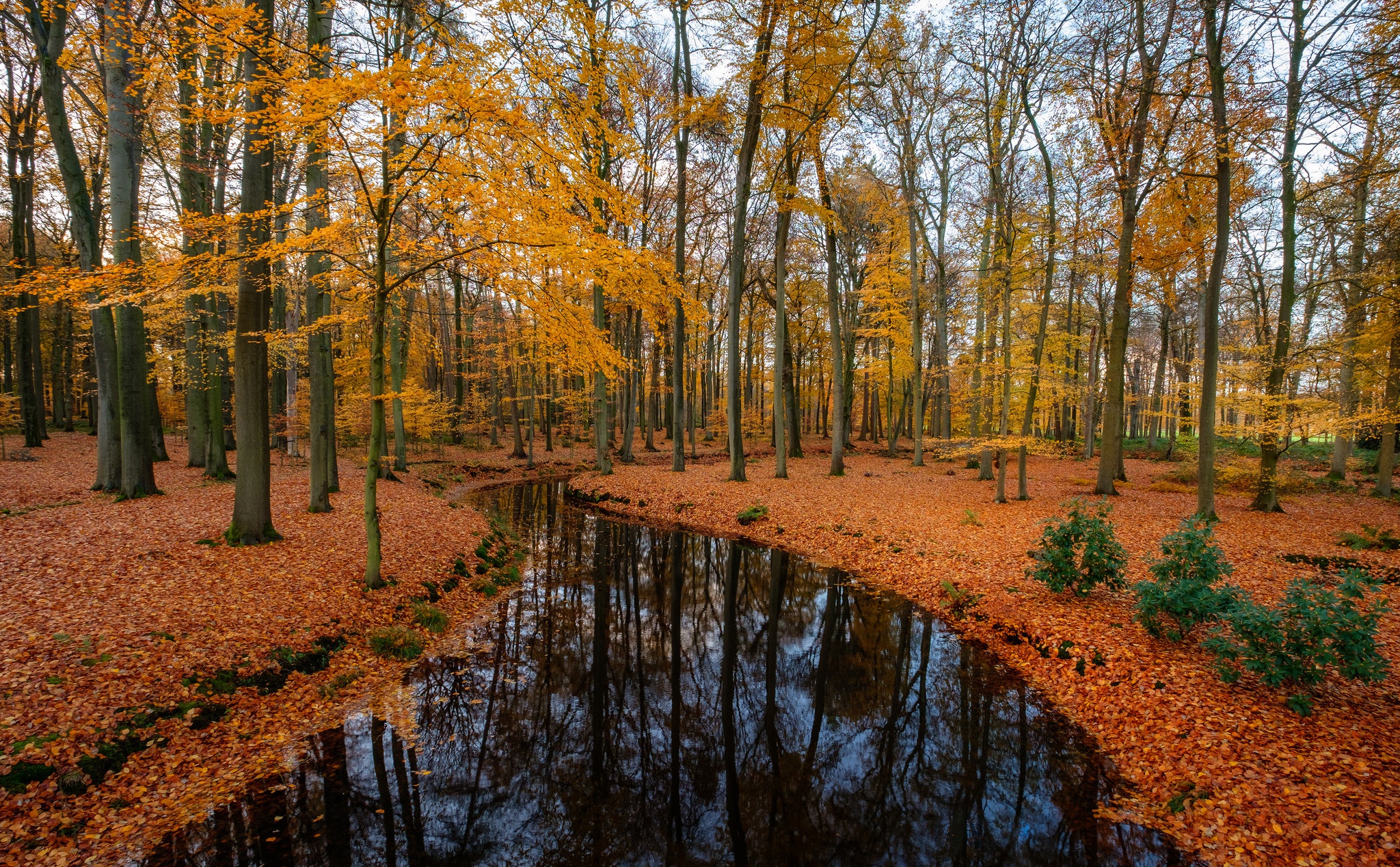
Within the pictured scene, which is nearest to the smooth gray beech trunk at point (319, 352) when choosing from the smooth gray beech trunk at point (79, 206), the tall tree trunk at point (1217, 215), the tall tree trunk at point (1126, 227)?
the smooth gray beech trunk at point (79, 206)

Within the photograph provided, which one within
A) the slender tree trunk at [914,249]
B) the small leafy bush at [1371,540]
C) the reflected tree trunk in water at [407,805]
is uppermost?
the slender tree trunk at [914,249]

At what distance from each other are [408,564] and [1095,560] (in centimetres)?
939

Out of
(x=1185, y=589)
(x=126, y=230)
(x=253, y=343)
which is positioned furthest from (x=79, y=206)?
(x=1185, y=589)

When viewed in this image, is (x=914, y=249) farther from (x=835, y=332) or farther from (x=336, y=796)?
(x=336, y=796)

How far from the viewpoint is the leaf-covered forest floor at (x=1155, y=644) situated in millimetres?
3609

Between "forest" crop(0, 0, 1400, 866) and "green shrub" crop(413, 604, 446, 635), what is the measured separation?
202mm

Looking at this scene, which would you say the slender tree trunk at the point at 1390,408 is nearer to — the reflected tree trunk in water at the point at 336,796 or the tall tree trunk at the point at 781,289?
the tall tree trunk at the point at 781,289

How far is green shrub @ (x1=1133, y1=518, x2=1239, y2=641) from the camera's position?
5.30m

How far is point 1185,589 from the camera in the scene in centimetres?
543

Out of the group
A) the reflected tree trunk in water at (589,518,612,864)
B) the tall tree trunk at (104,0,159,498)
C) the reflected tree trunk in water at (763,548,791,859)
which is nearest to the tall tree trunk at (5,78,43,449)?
the tall tree trunk at (104,0,159,498)

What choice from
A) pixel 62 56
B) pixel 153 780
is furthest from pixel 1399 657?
pixel 62 56

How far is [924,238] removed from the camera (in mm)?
17750

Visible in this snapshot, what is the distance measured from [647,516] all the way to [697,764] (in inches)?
364

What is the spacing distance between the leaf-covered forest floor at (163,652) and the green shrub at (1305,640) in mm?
8068
